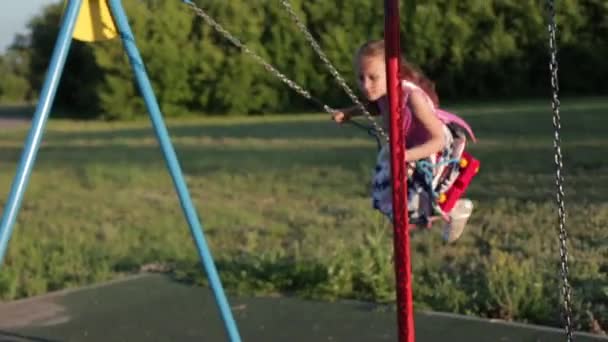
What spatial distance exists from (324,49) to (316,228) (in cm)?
1646

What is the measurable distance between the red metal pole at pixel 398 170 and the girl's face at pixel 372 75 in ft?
1.97

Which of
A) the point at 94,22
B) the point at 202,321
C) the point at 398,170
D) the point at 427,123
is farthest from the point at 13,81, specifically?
the point at 398,170

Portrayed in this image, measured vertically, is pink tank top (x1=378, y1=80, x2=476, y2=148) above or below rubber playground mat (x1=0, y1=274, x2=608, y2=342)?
above

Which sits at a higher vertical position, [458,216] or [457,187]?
[457,187]

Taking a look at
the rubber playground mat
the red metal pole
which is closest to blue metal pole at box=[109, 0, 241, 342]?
the rubber playground mat

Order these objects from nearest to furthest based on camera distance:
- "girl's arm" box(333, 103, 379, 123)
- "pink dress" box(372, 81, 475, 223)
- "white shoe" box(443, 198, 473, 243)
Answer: "pink dress" box(372, 81, 475, 223) < "white shoe" box(443, 198, 473, 243) < "girl's arm" box(333, 103, 379, 123)

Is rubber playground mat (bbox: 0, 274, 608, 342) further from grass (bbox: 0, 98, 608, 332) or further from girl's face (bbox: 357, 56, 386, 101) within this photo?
girl's face (bbox: 357, 56, 386, 101)

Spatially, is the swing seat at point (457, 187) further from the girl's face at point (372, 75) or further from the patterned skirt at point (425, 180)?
the girl's face at point (372, 75)

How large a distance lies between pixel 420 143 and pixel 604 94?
23.3m

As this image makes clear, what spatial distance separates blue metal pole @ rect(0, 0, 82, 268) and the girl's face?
102 cm

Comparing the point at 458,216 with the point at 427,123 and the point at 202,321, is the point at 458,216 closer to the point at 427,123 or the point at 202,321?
the point at 427,123

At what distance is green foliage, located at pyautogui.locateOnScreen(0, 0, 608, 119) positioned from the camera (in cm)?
2464

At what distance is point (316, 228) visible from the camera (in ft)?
25.2

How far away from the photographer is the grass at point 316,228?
541 centimetres
